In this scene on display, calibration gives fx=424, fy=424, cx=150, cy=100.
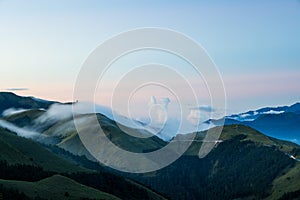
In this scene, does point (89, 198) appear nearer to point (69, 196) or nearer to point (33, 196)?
point (69, 196)

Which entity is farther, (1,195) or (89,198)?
(89,198)

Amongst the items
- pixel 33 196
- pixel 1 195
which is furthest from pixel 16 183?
pixel 1 195

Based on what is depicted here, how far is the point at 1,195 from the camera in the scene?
5940 inches

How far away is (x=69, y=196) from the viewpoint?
18812cm

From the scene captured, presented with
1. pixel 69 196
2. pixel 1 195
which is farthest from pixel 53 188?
pixel 1 195

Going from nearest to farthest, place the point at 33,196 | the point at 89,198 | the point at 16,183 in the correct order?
the point at 33,196, the point at 16,183, the point at 89,198

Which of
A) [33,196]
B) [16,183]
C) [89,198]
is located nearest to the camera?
[33,196]

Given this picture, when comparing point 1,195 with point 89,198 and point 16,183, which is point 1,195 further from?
point 89,198

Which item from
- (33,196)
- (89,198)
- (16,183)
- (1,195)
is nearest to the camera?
(1,195)

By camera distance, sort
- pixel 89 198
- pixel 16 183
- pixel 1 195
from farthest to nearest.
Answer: pixel 89 198, pixel 16 183, pixel 1 195

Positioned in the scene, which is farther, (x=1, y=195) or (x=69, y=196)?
→ (x=69, y=196)

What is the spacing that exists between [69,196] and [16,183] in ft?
77.0

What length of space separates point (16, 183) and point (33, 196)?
15611 millimetres

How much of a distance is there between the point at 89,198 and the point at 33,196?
106ft
